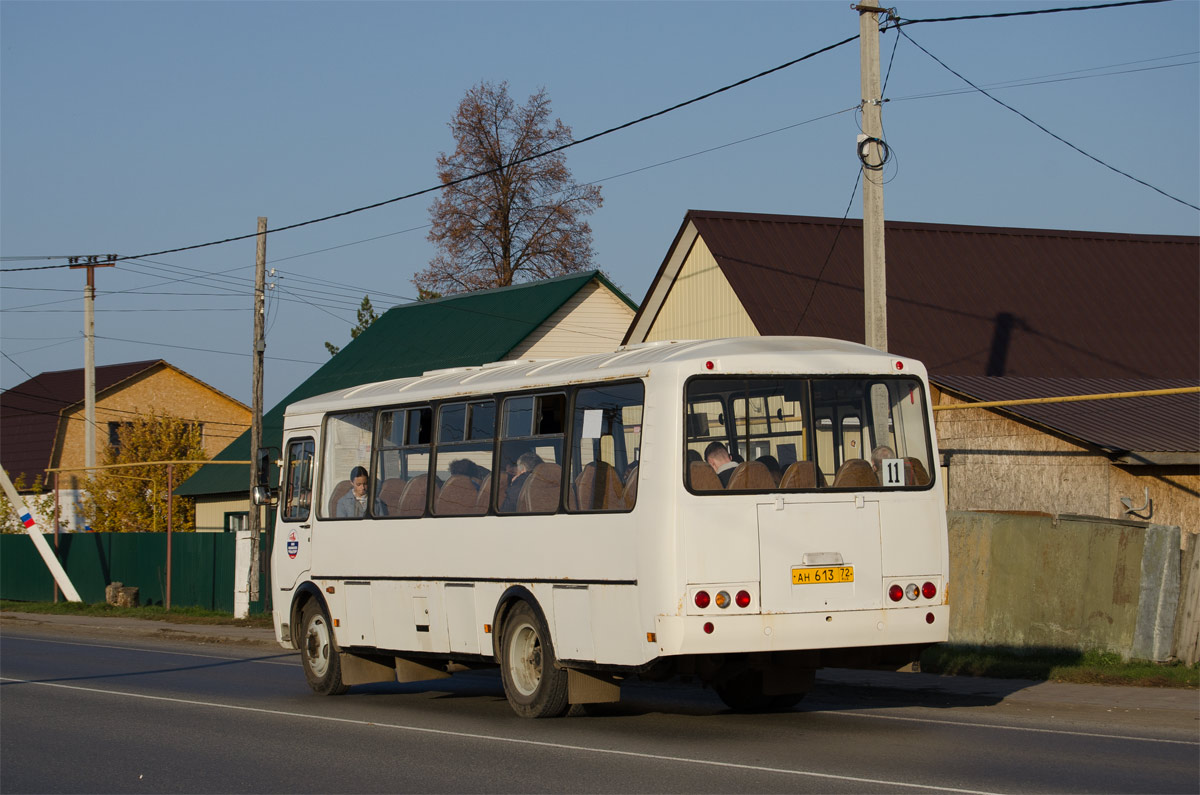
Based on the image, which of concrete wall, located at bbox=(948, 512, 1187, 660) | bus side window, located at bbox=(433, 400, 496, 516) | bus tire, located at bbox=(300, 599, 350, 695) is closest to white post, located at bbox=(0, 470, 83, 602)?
bus tire, located at bbox=(300, 599, 350, 695)

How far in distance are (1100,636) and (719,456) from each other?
6.50 metres

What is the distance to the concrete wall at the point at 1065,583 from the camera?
1534cm

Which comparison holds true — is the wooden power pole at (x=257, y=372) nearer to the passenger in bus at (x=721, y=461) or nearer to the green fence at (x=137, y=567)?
the green fence at (x=137, y=567)

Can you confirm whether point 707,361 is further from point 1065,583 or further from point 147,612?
point 147,612

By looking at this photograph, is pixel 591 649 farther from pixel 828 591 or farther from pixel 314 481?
pixel 314 481

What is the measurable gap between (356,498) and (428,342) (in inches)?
1053

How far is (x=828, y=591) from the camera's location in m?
11.3

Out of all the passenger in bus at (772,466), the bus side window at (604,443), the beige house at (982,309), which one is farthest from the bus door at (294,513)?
the beige house at (982,309)

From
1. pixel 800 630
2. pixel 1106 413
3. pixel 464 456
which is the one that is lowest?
pixel 800 630

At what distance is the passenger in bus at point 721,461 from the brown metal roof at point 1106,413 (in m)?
9.57

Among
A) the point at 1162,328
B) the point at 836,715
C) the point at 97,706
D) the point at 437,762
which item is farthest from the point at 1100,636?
the point at 1162,328

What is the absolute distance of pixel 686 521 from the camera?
1099cm

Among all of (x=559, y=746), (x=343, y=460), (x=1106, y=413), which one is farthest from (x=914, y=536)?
(x=1106, y=413)

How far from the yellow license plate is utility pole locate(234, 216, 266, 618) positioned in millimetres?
19698
